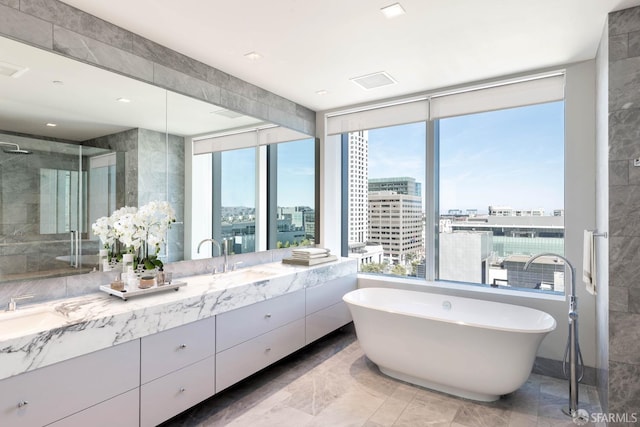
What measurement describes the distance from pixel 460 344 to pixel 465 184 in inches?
69.5

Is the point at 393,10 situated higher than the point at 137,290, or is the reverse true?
the point at 393,10

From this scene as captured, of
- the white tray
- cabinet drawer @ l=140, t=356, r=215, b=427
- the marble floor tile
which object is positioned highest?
the white tray

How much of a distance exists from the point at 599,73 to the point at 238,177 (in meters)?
3.10

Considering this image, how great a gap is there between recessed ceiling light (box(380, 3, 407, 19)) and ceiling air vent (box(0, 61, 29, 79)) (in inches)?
84.0

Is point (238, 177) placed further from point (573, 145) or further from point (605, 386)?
point (605, 386)

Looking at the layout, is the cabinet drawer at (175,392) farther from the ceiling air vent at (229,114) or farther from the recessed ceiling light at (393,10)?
the recessed ceiling light at (393,10)

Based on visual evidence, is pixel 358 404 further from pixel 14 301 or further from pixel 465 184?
pixel 465 184

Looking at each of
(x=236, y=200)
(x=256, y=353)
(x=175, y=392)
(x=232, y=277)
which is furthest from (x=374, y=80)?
(x=175, y=392)

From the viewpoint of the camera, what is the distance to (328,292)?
3.78 meters

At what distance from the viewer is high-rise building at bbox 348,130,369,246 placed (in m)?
4.53

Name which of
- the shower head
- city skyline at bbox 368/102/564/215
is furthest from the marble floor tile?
the shower head

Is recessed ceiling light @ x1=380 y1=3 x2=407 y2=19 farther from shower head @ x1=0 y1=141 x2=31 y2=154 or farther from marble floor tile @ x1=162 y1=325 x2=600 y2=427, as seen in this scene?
marble floor tile @ x1=162 y1=325 x2=600 y2=427

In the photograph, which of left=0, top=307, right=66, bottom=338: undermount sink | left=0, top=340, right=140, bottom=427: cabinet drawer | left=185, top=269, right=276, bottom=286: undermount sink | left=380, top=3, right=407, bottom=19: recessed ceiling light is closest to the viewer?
left=0, top=340, right=140, bottom=427: cabinet drawer

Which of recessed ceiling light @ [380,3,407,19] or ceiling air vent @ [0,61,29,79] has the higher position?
recessed ceiling light @ [380,3,407,19]
